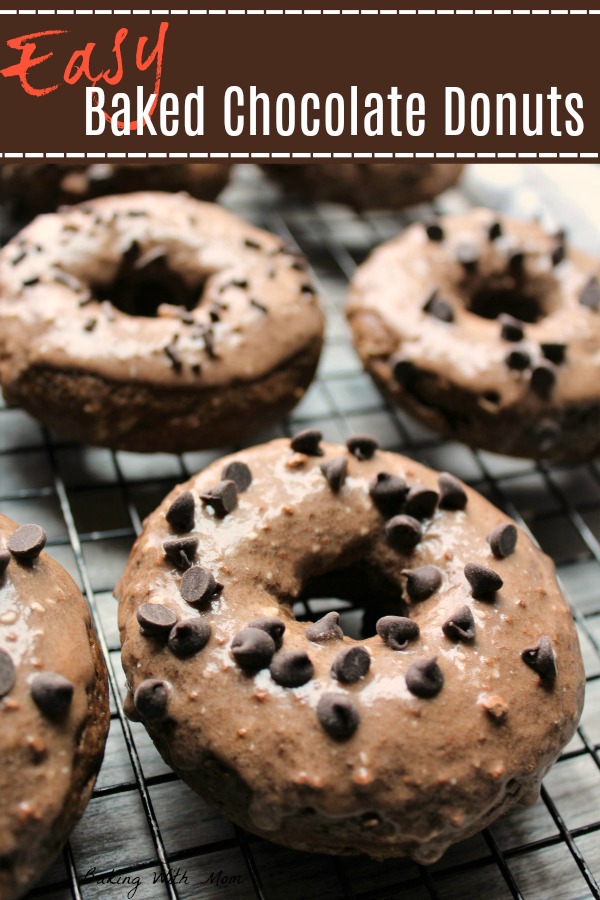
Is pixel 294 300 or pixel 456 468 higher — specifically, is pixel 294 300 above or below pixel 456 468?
above

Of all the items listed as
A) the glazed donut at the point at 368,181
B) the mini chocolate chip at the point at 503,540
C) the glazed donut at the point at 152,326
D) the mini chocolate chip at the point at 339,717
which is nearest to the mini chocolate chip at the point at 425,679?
the mini chocolate chip at the point at 339,717

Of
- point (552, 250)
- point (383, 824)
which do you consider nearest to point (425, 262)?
point (552, 250)

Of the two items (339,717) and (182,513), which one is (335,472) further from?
(339,717)

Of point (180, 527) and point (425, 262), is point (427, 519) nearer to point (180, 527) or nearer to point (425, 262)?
point (180, 527)

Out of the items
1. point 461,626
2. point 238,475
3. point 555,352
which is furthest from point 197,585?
point 555,352

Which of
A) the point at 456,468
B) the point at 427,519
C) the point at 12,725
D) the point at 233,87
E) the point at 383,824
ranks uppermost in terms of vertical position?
the point at 233,87

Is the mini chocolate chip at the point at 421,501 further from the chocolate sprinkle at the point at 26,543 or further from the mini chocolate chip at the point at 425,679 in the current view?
the chocolate sprinkle at the point at 26,543

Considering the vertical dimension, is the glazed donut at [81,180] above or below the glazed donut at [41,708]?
above
